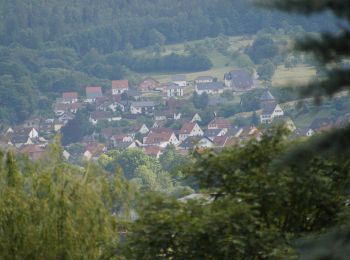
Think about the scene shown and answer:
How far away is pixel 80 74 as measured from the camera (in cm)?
8038

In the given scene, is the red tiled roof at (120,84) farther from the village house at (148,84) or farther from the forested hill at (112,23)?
the forested hill at (112,23)

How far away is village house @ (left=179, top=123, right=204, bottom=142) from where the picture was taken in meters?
58.5

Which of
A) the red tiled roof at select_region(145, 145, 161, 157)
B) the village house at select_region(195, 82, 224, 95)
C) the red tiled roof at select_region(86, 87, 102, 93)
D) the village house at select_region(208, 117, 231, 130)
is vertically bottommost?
the red tiled roof at select_region(145, 145, 161, 157)

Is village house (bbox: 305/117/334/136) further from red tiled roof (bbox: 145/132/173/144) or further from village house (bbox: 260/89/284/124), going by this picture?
red tiled roof (bbox: 145/132/173/144)

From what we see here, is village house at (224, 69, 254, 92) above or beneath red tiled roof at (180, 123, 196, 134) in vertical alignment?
above

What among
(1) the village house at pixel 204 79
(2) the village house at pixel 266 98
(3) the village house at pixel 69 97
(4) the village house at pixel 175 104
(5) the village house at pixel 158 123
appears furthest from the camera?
(3) the village house at pixel 69 97

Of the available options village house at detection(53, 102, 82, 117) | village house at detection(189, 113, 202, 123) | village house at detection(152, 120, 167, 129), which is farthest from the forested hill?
village house at detection(189, 113, 202, 123)

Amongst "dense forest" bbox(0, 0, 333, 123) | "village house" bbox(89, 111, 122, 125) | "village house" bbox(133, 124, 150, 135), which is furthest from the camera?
"dense forest" bbox(0, 0, 333, 123)

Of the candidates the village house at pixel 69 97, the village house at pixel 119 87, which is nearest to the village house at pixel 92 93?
the village house at pixel 69 97

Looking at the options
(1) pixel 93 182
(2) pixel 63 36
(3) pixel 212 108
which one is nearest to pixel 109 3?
(2) pixel 63 36

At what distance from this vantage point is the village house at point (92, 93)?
7644 cm

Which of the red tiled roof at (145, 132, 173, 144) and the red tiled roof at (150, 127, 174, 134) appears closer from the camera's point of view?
the red tiled roof at (145, 132, 173, 144)

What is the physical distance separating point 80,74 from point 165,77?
279 inches

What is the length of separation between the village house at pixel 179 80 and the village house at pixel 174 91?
0.64 metres
